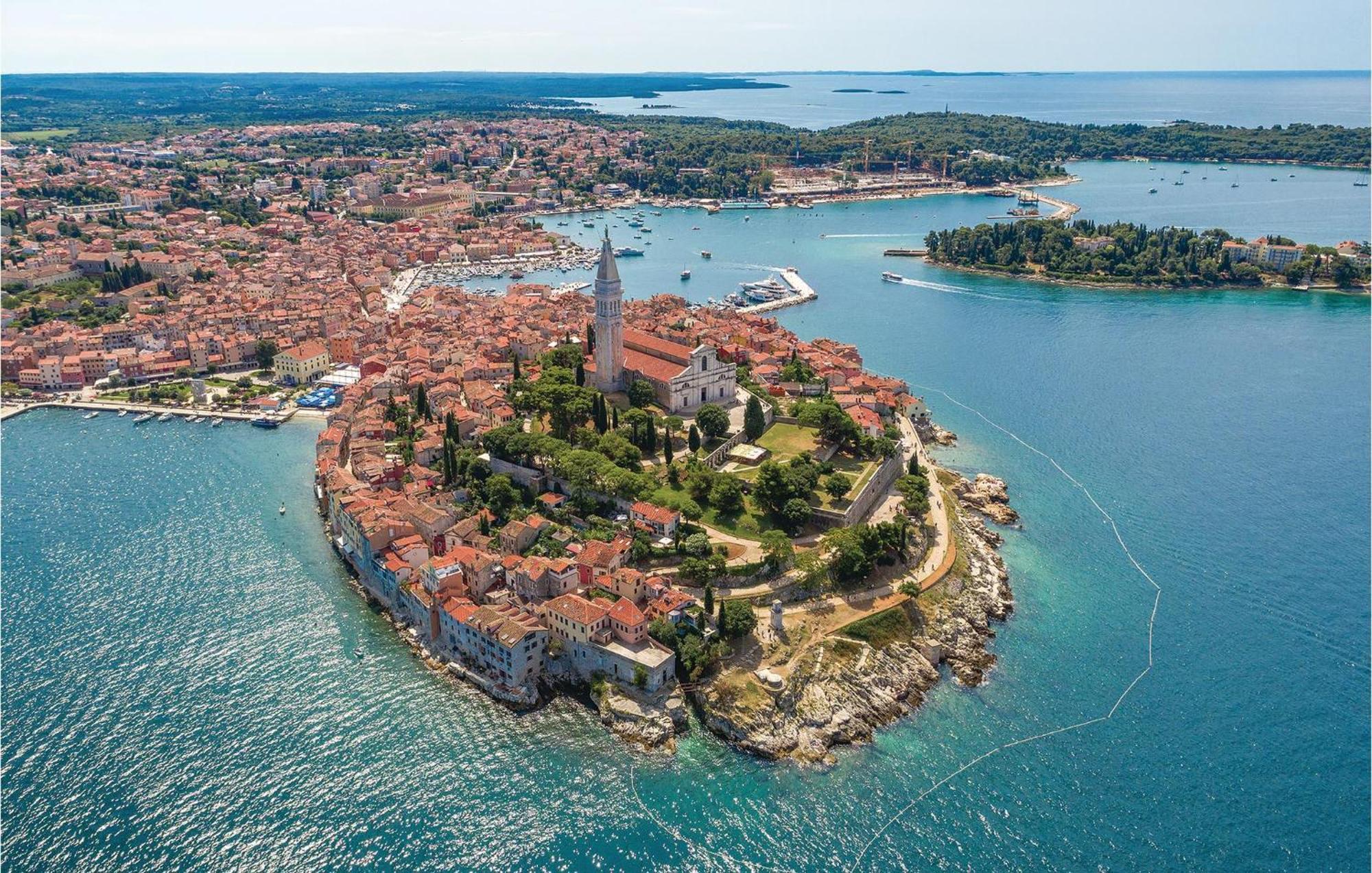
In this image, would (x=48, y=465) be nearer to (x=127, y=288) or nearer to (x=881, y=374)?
(x=127, y=288)

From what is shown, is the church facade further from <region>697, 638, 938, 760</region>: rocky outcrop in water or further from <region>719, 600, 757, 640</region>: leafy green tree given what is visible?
<region>697, 638, 938, 760</region>: rocky outcrop in water

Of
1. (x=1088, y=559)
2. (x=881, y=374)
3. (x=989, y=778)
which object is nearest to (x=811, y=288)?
(x=881, y=374)

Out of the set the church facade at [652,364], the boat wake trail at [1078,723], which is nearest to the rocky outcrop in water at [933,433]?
the boat wake trail at [1078,723]

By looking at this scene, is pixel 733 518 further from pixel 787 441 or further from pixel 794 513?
pixel 787 441

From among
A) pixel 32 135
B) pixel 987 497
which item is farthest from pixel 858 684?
pixel 32 135

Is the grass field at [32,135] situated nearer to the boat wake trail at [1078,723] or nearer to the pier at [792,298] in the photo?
the pier at [792,298]

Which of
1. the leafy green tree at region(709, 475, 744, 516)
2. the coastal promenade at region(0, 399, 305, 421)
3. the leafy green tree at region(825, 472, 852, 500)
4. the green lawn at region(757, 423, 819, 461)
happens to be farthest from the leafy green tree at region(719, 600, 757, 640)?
the coastal promenade at region(0, 399, 305, 421)

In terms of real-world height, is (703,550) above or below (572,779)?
above
